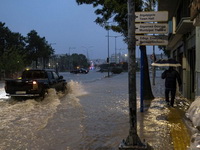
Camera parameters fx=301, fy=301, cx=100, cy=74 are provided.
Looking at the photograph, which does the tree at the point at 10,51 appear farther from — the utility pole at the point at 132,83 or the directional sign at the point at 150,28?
the utility pole at the point at 132,83

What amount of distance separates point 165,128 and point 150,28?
295 cm

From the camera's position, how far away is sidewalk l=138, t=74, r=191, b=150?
6.05 m

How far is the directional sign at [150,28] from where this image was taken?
8602mm

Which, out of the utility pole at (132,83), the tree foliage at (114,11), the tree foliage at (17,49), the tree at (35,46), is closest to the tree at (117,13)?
Result: the tree foliage at (114,11)

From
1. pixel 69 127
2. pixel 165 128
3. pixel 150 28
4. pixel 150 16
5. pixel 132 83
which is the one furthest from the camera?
pixel 150 16

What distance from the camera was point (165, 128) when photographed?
739cm

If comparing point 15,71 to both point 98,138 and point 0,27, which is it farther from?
point 98,138

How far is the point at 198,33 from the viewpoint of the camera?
32.2ft

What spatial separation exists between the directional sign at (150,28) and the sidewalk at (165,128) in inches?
99.0

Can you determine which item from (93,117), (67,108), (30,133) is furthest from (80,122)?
(67,108)

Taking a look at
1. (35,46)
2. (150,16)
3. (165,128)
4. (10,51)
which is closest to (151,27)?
(150,16)

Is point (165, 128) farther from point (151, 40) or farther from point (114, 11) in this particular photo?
point (114, 11)

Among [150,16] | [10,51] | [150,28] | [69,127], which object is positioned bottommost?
[69,127]

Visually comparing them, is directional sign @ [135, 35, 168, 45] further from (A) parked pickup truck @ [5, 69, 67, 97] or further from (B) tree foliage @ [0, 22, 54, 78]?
(B) tree foliage @ [0, 22, 54, 78]
